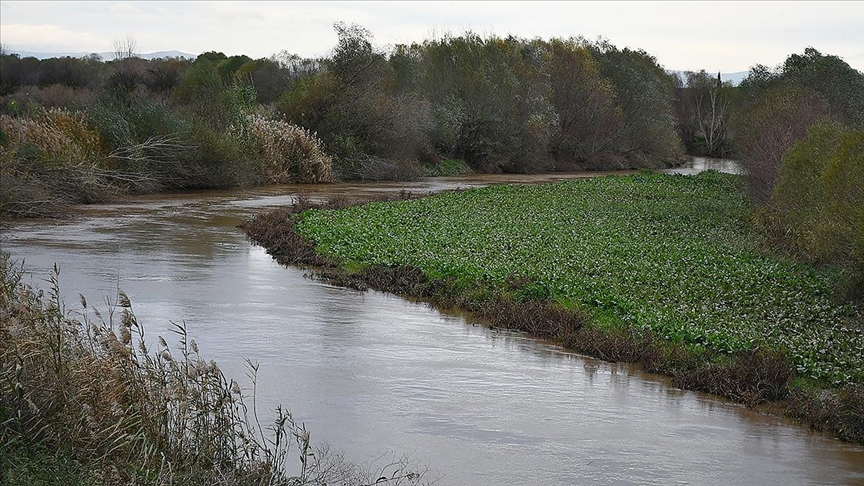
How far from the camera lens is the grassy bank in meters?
11.6

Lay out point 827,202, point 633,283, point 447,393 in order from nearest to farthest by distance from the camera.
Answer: point 447,393 → point 633,283 → point 827,202

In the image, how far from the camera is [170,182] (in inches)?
1379

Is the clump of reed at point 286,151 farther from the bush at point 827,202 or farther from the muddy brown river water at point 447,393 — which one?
the bush at point 827,202

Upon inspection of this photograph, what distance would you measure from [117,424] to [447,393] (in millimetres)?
4816

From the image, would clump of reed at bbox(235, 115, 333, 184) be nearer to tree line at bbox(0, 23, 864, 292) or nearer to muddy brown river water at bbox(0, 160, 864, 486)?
tree line at bbox(0, 23, 864, 292)

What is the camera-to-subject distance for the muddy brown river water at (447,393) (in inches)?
347

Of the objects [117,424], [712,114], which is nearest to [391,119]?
[117,424]

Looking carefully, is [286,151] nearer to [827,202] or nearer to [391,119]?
[391,119]

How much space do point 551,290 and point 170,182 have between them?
2275 centimetres

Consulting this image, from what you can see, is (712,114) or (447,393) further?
(712,114)

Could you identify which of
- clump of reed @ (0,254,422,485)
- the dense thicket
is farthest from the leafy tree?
clump of reed @ (0,254,422,485)

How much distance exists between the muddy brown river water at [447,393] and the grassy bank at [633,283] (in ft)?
1.66

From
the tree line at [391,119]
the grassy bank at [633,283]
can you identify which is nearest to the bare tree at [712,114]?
the tree line at [391,119]

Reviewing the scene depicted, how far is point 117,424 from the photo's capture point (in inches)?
262
